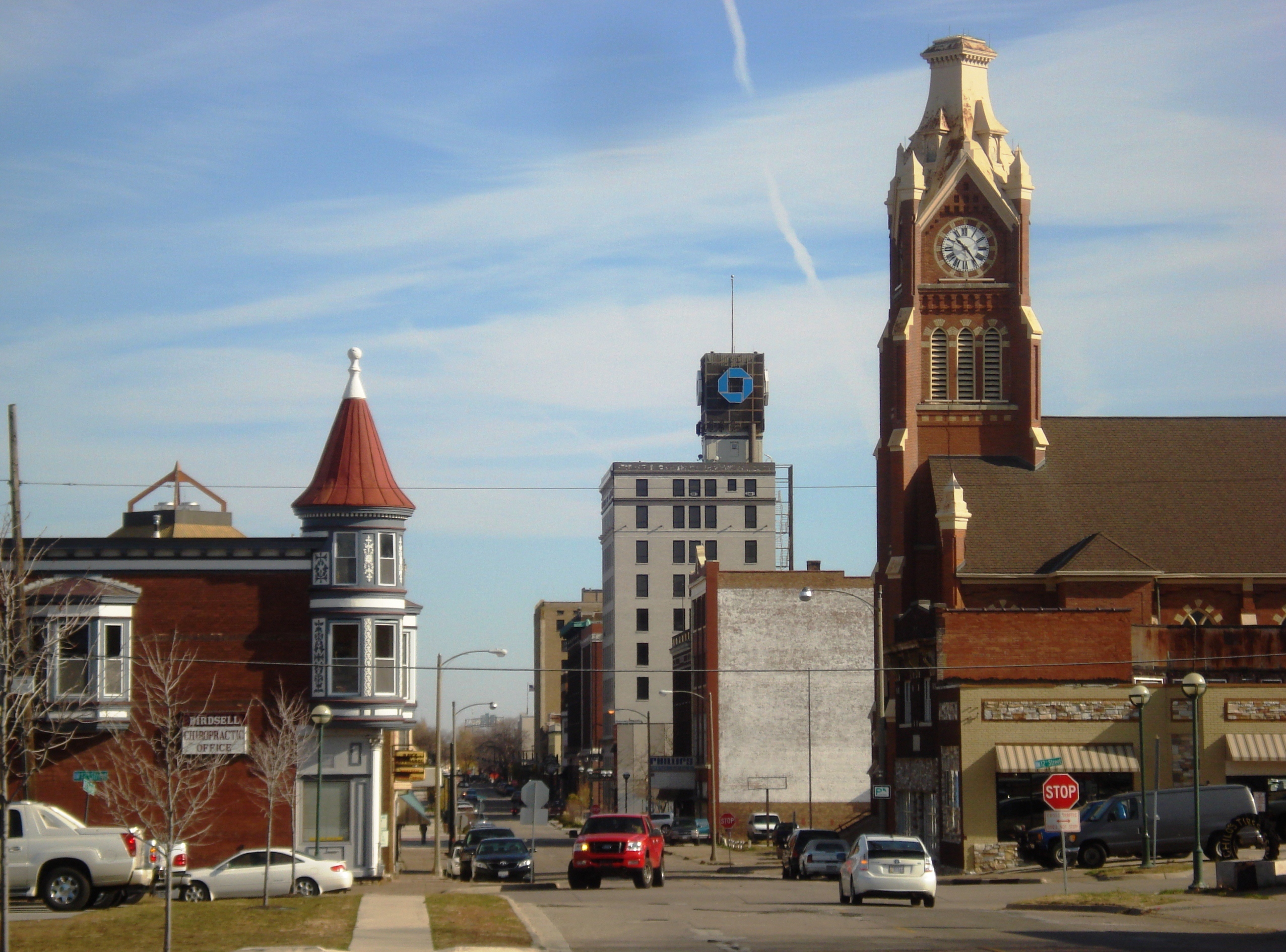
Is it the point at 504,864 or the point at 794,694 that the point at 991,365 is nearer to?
the point at 504,864

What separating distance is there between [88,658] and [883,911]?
77.3 feet

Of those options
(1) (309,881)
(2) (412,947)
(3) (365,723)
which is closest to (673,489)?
(3) (365,723)

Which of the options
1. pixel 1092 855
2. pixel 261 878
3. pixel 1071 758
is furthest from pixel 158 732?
pixel 1071 758

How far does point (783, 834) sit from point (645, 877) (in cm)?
2616

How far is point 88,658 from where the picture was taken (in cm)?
4291

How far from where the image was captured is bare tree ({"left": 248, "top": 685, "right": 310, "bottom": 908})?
4153 centimetres

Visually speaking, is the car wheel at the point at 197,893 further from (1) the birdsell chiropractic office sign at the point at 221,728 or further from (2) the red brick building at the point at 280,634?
(2) the red brick building at the point at 280,634

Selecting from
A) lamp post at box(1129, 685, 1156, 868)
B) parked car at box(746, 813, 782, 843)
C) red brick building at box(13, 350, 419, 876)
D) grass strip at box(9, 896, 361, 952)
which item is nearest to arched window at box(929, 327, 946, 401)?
red brick building at box(13, 350, 419, 876)

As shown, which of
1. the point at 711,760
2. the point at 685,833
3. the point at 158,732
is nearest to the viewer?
the point at 158,732

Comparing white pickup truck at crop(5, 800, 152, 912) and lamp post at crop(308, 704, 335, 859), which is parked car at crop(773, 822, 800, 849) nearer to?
lamp post at crop(308, 704, 335, 859)

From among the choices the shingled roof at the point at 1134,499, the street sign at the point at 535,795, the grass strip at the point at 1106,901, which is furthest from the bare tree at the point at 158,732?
the shingled roof at the point at 1134,499

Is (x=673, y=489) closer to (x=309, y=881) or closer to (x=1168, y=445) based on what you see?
(x=1168, y=445)

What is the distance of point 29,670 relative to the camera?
31234mm

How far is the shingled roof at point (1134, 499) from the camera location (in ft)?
186
